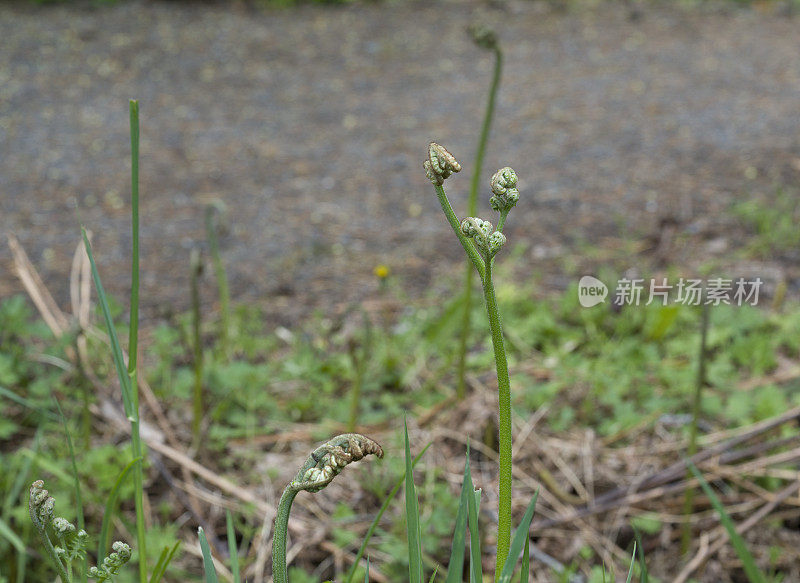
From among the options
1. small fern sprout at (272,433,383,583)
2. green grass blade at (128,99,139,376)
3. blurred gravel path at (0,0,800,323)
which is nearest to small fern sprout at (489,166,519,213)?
small fern sprout at (272,433,383,583)

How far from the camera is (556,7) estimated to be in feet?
20.9

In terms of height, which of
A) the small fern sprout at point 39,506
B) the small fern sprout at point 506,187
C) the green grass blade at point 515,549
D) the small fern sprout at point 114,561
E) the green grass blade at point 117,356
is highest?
the small fern sprout at point 506,187

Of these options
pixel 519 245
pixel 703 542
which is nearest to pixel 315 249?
pixel 519 245

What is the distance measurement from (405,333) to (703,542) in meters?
1.04

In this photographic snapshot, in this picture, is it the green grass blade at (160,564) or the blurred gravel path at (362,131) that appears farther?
the blurred gravel path at (362,131)

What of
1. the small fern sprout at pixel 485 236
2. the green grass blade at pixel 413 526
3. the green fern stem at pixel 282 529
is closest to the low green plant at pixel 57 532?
the green fern stem at pixel 282 529

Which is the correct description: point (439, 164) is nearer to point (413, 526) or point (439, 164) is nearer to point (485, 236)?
point (485, 236)

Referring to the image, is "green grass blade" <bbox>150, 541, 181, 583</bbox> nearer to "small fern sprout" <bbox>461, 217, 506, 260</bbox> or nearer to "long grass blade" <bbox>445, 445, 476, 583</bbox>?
"long grass blade" <bbox>445, 445, 476, 583</bbox>

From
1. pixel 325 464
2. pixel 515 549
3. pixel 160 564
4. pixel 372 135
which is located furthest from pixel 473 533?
pixel 372 135

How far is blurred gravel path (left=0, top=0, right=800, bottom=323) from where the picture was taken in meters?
2.95

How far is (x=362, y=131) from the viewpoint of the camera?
4.28 meters

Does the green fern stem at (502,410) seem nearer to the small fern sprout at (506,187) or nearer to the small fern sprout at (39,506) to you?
the small fern sprout at (506,187)

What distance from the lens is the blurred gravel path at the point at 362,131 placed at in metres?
2.95

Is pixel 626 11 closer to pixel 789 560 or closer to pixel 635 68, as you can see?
pixel 635 68
